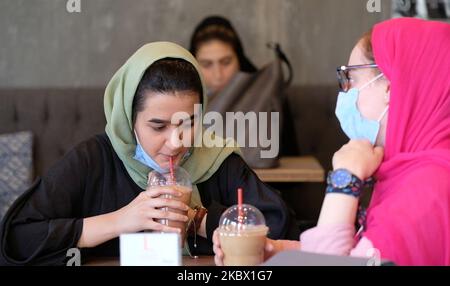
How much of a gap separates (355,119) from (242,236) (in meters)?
0.35

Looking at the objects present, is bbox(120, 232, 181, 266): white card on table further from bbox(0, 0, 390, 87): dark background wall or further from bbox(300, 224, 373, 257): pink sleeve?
bbox(0, 0, 390, 87): dark background wall

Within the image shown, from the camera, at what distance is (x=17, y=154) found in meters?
3.96

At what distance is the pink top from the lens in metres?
1.43

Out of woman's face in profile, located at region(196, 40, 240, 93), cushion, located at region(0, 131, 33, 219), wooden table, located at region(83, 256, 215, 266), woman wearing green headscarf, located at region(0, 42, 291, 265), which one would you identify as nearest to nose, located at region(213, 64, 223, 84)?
woman's face in profile, located at region(196, 40, 240, 93)

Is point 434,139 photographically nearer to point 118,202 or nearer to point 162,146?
point 162,146

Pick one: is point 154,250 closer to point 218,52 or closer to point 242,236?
point 242,236

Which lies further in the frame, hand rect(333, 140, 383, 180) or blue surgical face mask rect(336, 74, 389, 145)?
blue surgical face mask rect(336, 74, 389, 145)

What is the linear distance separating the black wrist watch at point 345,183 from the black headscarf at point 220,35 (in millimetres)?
2665

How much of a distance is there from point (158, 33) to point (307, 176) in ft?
4.16

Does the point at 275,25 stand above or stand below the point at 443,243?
above

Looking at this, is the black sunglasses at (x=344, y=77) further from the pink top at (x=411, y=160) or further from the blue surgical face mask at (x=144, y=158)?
the blue surgical face mask at (x=144, y=158)

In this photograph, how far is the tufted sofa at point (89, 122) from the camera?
4.09 meters
